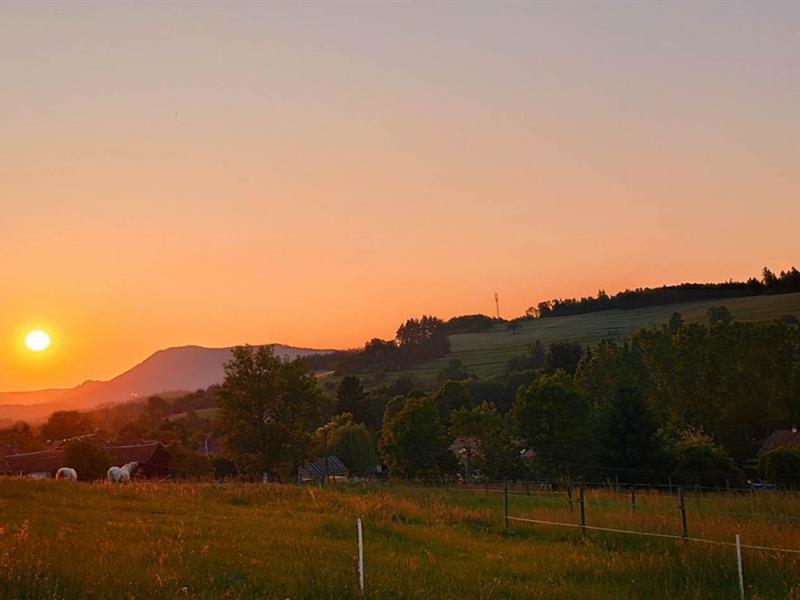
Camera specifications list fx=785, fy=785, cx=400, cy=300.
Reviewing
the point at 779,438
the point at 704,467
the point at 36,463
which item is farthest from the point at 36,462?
the point at 779,438

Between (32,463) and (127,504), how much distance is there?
55.5 m

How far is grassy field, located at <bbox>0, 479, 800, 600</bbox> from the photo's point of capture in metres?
13.0

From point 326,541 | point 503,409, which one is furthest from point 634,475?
point 503,409

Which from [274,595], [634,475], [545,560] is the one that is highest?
[274,595]

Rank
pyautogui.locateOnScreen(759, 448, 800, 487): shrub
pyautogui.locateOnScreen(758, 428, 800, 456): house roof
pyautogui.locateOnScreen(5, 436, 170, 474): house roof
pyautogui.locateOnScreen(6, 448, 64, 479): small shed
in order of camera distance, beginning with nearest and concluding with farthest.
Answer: pyautogui.locateOnScreen(759, 448, 800, 487): shrub → pyautogui.locateOnScreen(758, 428, 800, 456): house roof → pyautogui.locateOnScreen(6, 448, 64, 479): small shed → pyautogui.locateOnScreen(5, 436, 170, 474): house roof

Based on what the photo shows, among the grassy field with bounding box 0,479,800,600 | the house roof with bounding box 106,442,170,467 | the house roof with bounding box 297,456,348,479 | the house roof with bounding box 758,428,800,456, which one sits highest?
the grassy field with bounding box 0,479,800,600

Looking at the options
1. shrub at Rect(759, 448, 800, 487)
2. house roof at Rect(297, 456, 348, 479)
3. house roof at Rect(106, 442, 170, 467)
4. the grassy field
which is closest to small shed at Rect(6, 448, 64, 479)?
house roof at Rect(106, 442, 170, 467)

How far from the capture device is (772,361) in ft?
255

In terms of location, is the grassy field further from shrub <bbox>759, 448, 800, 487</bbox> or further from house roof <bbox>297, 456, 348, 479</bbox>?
house roof <bbox>297, 456, 348, 479</bbox>

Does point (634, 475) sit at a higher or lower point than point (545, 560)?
lower

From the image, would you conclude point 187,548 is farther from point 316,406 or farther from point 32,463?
point 32,463

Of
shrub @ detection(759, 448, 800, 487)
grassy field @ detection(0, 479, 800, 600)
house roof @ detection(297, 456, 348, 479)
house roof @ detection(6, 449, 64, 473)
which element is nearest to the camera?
grassy field @ detection(0, 479, 800, 600)

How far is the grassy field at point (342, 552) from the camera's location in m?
13.0

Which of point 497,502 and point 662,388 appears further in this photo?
point 662,388
